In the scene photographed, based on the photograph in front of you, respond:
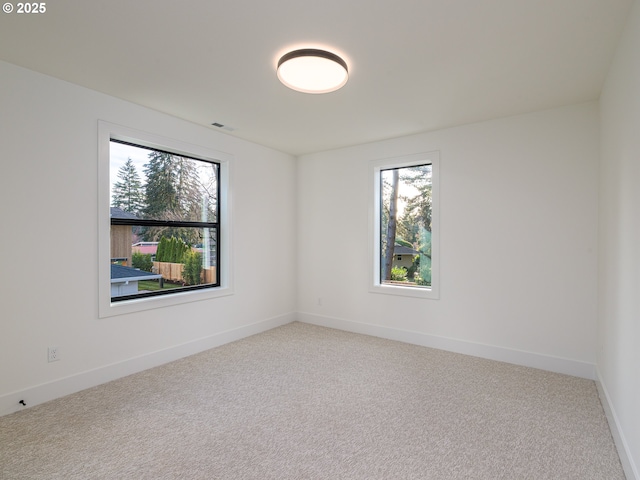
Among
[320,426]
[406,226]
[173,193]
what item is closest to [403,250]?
[406,226]

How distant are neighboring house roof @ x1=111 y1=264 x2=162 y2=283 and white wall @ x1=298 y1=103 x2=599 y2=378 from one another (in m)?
2.56

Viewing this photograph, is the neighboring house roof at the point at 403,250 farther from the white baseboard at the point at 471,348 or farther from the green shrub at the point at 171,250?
the green shrub at the point at 171,250

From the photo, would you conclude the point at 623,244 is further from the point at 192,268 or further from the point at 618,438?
the point at 192,268

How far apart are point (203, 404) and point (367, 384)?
4.51 ft

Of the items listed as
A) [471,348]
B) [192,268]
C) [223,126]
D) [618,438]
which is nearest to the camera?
[618,438]

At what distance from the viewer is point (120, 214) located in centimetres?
331

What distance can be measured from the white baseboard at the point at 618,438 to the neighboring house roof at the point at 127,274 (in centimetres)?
393

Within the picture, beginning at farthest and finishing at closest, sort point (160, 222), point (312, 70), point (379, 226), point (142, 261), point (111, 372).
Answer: point (379, 226) → point (160, 222) → point (142, 261) → point (111, 372) → point (312, 70)

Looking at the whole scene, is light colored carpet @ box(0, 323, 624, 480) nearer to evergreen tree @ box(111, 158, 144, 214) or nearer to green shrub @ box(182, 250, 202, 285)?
green shrub @ box(182, 250, 202, 285)

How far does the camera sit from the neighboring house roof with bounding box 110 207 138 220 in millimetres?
3238

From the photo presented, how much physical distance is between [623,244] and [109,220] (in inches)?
154

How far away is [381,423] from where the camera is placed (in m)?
2.39

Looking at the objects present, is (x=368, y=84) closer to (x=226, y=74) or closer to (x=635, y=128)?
(x=226, y=74)

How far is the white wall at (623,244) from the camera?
179 centimetres
